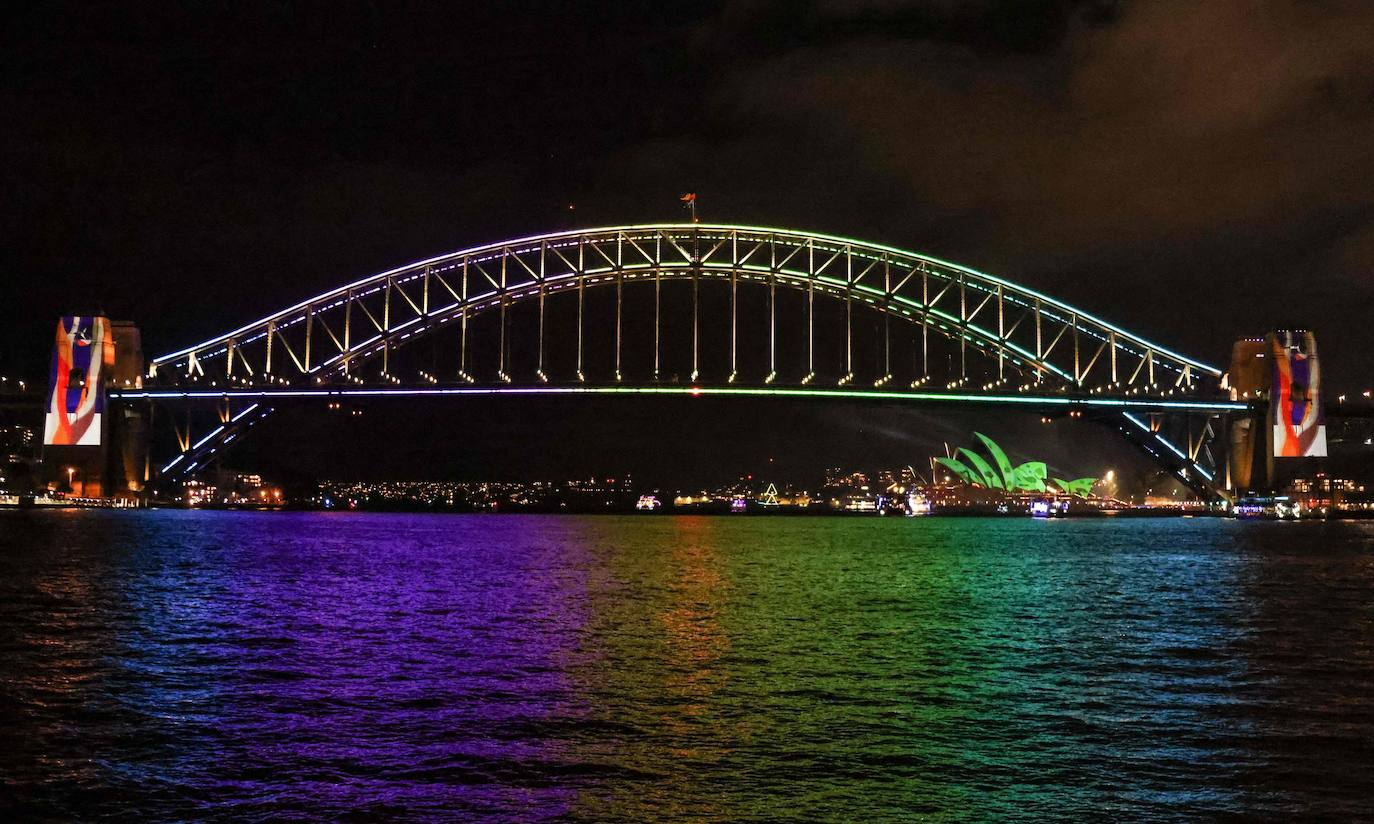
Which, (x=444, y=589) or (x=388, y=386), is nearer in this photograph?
(x=444, y=589)

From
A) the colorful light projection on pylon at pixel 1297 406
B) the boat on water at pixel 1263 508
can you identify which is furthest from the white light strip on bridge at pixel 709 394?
the boat on water at pixel 1263 508

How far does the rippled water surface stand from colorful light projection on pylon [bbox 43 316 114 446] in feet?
207

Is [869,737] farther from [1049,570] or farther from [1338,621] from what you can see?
[1049,570]

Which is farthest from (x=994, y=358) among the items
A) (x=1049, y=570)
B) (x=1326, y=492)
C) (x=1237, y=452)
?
(x=1049, y=570)

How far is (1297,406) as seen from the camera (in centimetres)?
8969

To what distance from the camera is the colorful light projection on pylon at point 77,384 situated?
296 feet

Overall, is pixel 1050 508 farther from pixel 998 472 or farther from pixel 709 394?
pixel 709 394

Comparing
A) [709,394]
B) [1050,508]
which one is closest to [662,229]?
[709,394]

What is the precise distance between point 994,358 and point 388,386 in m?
39.1

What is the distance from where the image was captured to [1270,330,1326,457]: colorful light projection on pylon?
89000 millimetres

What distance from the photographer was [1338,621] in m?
23.8

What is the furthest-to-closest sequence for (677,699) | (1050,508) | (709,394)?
(1050,508)
(709,394)
(677,699)

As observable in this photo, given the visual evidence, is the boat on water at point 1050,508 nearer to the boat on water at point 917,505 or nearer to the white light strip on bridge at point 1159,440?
the boat on water at point 917,505

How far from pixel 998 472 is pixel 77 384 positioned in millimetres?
93302
